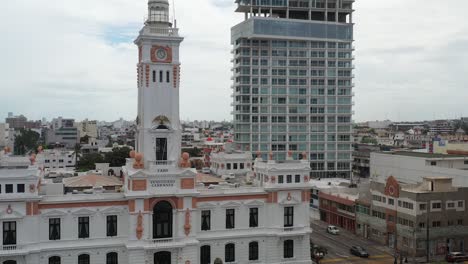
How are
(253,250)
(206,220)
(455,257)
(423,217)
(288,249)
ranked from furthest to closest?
(423,217), (455,257), (288,249), (253,250), (206,220)

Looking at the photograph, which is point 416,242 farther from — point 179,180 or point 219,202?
point 179,180

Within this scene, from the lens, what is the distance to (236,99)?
115 m

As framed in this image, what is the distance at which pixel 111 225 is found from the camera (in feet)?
152

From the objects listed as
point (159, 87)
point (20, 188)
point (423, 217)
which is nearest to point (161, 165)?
point (159, 87)

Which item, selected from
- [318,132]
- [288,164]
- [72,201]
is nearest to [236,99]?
[318,132]

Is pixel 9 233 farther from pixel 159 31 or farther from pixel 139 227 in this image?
pixel 159 31

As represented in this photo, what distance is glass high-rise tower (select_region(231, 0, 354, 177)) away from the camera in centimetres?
11138

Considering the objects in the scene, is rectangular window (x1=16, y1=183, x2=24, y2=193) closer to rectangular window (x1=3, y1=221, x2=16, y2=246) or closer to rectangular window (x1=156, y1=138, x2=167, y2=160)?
rectangular window (x1=3, y1=221, x2=16, y2=246)

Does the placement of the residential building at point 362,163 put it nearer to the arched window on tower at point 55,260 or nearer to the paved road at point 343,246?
the paved road at point 343,246

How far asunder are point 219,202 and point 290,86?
2648 inches

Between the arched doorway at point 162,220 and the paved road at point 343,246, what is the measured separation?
18545 mm

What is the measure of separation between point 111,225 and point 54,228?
4.86 metres

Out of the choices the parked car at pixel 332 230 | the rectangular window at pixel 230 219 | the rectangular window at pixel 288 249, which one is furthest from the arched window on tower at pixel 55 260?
the parked car at pixel 332 230

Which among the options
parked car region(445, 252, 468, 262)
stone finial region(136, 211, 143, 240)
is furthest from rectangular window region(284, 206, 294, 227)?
parked car region(445, 252, 468, 262)
